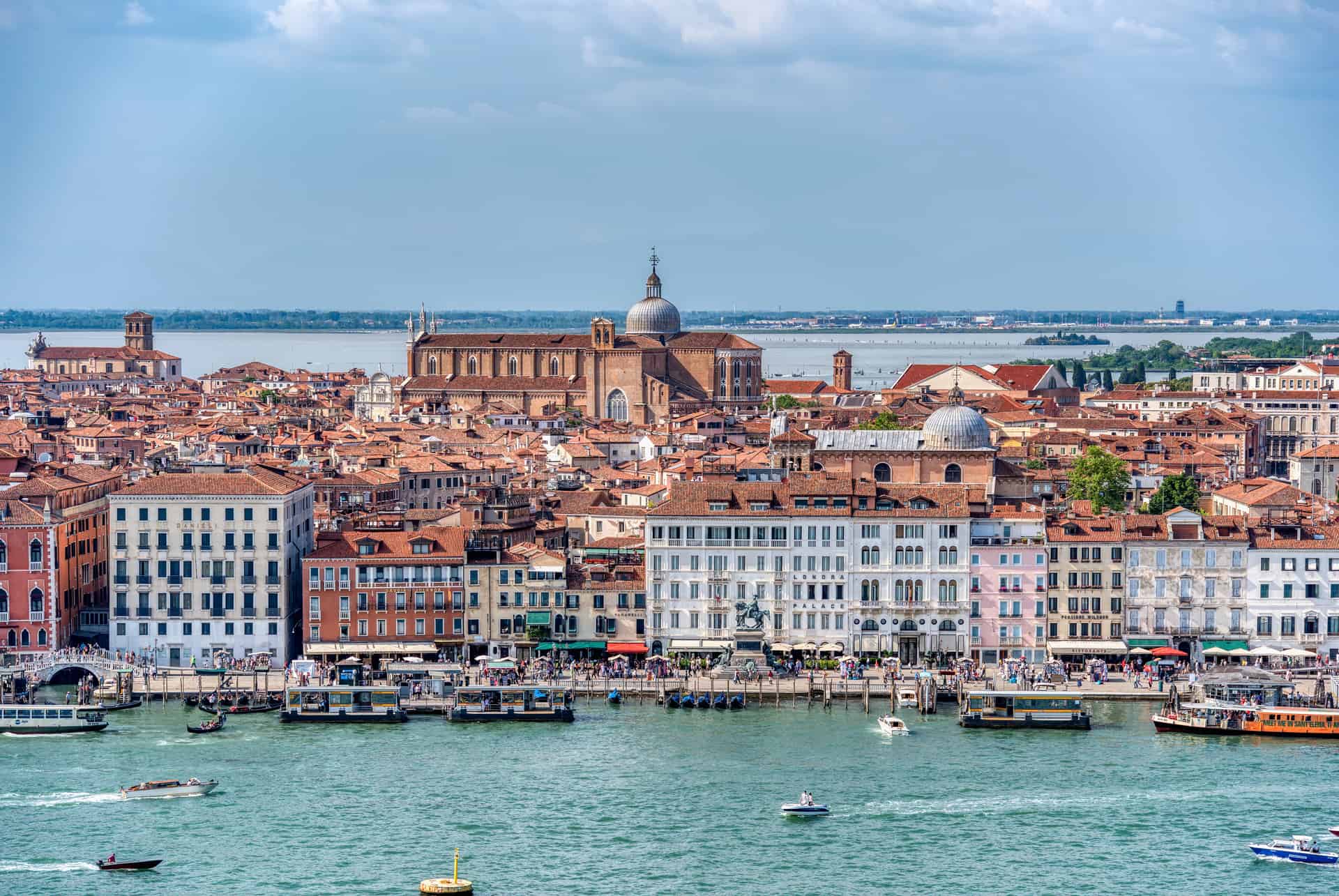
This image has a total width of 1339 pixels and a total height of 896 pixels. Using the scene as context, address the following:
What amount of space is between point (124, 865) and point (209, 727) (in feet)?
26.0

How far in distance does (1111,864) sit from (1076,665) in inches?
460

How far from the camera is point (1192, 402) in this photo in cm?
9606

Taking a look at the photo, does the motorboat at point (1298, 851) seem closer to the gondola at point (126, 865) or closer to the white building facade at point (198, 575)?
the gondola at point (126, 865)

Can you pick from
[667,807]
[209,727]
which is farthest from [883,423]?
[667,807]

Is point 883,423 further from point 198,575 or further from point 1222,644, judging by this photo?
point 198,575

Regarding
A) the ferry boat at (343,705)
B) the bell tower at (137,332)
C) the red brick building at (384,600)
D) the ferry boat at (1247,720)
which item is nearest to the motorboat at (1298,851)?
the ferry boat at (1247,720)

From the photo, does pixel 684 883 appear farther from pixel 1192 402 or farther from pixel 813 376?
pixel 813 376

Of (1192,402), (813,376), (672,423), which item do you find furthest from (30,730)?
(813,376)

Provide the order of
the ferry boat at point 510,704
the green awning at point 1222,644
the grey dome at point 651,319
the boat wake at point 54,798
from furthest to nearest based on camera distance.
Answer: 1. the grey dome at point 651,319
2. the green awning at point 1222,644
3. the ferry boat at point 510,704
4. the boat wake at point 54,798

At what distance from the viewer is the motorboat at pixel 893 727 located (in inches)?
1399

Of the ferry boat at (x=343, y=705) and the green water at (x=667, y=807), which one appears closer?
the green water at (x=667, y=807)

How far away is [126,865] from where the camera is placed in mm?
28031

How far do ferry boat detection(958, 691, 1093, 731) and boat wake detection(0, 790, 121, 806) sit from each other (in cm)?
1382

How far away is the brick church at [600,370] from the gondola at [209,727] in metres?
58.0
